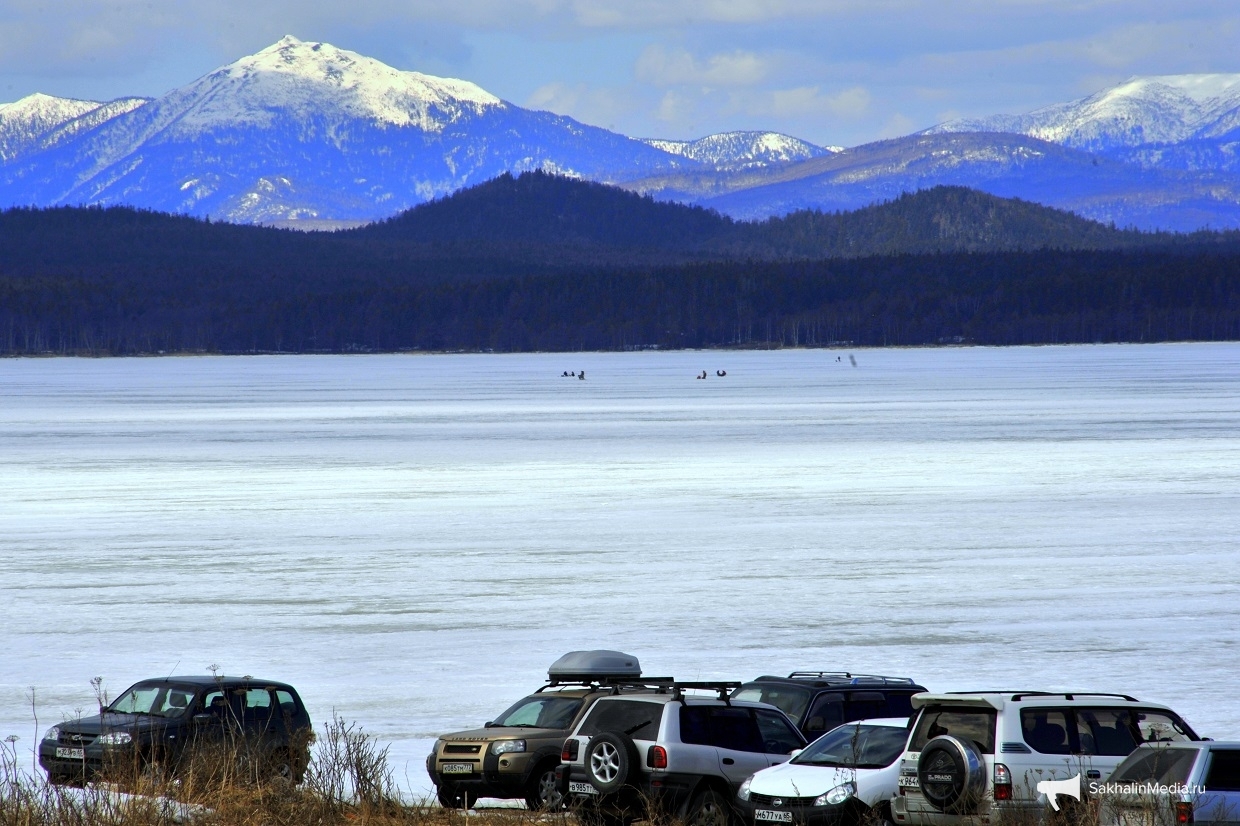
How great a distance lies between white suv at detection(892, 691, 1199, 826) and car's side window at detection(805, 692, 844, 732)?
2.81m

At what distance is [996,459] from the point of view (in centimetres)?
5072

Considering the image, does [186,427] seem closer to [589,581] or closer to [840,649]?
[589,581]

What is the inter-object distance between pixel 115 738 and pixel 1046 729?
7743 millimetres

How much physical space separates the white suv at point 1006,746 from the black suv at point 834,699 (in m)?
2.85

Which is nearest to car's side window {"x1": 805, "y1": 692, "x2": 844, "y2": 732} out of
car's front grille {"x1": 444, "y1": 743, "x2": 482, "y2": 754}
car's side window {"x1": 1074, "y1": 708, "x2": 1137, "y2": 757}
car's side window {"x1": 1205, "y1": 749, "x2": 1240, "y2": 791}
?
car's front grille {"x1": 444, "y1": 743, "x2": 482, "y2": 754}

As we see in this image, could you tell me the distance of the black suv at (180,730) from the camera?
1450 centimetres

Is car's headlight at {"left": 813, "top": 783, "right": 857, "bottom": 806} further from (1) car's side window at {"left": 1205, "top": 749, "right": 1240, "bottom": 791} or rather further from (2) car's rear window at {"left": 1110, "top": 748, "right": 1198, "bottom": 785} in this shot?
(1) car's side window at {"left": 1205, "top": 749, "right": 1240, "bottom": 791}

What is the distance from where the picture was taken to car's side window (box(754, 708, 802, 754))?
46.4 feet

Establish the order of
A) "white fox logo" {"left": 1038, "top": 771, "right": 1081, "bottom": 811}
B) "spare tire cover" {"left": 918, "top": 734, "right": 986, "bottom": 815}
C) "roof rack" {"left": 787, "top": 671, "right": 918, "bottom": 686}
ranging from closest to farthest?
"white fox logo" {"left": 1038, "top": 771, "right": 1081, "bottom": 811}
"spare tire cover" {"left": 918, "top": 734, "right": 986, "bottom": 815}
"roof rack" {"left": 787, "top": 671, "right": 918, "bottom": 686}

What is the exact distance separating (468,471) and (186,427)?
1010 inches

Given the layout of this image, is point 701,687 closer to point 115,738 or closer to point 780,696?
point 780,696

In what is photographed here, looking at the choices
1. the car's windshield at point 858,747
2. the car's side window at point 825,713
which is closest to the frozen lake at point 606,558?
the car's side window at point 825,713

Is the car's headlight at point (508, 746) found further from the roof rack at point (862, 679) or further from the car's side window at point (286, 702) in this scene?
the roof rack at point (862, 679)


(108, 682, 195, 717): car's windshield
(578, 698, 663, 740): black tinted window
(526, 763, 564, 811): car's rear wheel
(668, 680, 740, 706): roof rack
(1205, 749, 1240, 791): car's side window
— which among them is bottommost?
(526, 763, 564, 811): car's rear wheel
